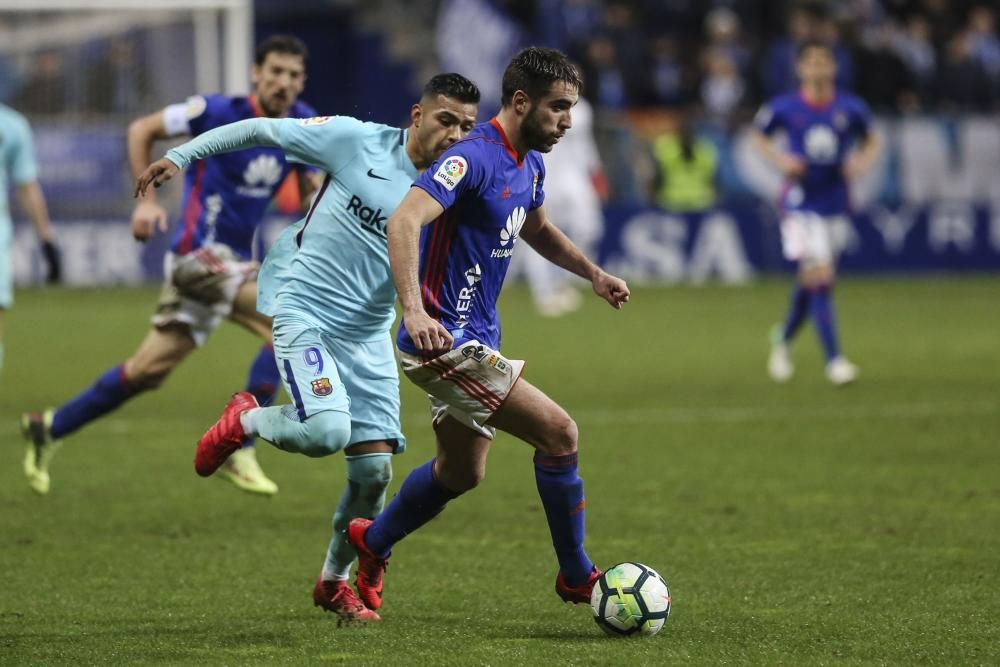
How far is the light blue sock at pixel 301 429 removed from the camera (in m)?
5.67

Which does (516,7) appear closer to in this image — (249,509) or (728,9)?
(728,9)

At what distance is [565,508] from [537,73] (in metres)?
1.42

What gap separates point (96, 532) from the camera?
7.67 metres

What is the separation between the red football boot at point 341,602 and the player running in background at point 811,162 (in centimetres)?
790

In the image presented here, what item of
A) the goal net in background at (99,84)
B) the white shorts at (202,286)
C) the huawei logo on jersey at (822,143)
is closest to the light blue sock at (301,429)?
the white shorts at (202,286)

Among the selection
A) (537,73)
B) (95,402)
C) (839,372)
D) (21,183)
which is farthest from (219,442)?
(839,372)

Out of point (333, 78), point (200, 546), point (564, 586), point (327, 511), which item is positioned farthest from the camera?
point (333, 78)

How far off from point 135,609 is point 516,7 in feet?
68.7

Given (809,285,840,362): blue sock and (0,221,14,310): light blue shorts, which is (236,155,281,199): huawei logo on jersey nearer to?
(0,221,14,310): light blue shorts

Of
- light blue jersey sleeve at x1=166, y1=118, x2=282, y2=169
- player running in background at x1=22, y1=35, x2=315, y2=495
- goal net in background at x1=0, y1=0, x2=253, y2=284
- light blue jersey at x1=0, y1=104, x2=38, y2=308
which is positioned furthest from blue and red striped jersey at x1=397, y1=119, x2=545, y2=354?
goal net in background at x1=0, y1=0, x2=253, y2=284

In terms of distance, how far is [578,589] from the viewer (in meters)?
5.82

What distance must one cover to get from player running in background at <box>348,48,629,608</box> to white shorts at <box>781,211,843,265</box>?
779cm

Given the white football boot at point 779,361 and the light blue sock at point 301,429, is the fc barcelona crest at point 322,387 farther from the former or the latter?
the white football boot at point 779,361

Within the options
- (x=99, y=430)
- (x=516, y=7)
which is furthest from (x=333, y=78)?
(x=99, y=430)
